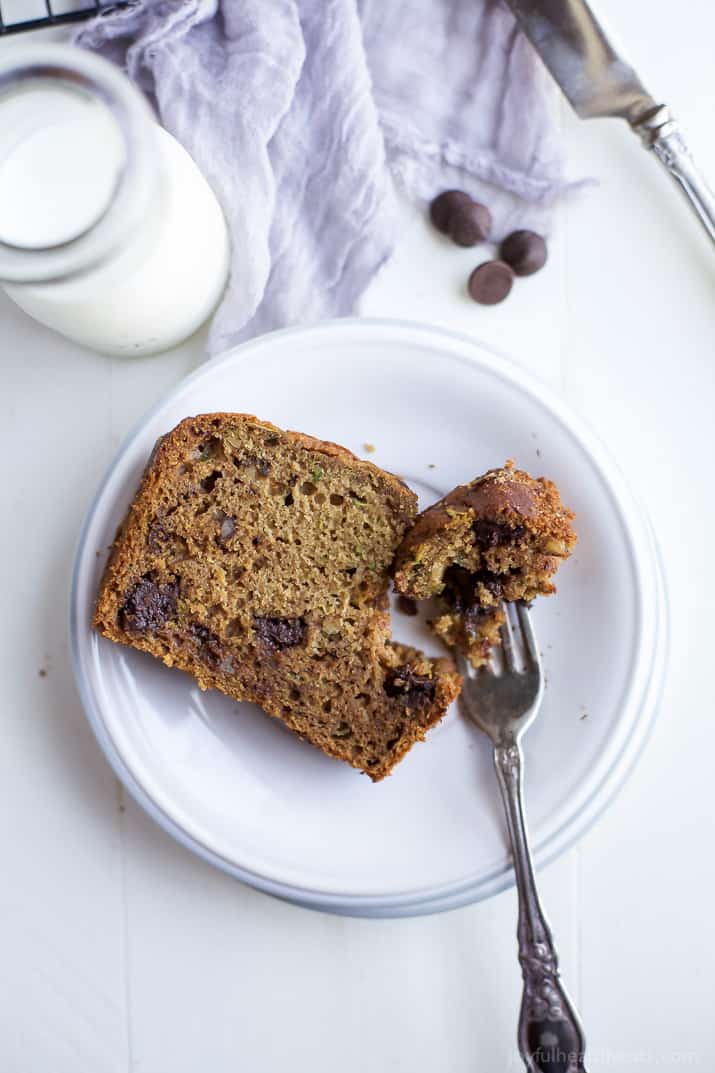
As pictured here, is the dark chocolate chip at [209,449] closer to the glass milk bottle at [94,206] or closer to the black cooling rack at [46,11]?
the glass milk bottle at [94,206]

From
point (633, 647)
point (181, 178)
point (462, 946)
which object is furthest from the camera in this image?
point (462, 946)

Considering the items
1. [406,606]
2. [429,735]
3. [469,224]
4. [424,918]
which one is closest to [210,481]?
[406,606]

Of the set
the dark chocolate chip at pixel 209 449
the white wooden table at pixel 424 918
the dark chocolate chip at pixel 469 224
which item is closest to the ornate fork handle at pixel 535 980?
the white wooden table at pixel 424 918

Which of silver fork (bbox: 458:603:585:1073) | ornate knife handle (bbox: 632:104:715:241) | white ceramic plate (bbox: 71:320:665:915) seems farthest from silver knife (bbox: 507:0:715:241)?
silver fork (bbox: 458:603:585:1073)

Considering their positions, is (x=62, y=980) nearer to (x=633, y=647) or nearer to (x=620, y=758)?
(x=620, y=758)

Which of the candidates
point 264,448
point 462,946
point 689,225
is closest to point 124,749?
point 264,448

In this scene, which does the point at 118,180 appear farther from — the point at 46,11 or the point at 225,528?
the point at 46,11

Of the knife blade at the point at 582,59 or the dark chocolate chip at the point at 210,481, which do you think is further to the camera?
the knife blade at the point at 582,59
